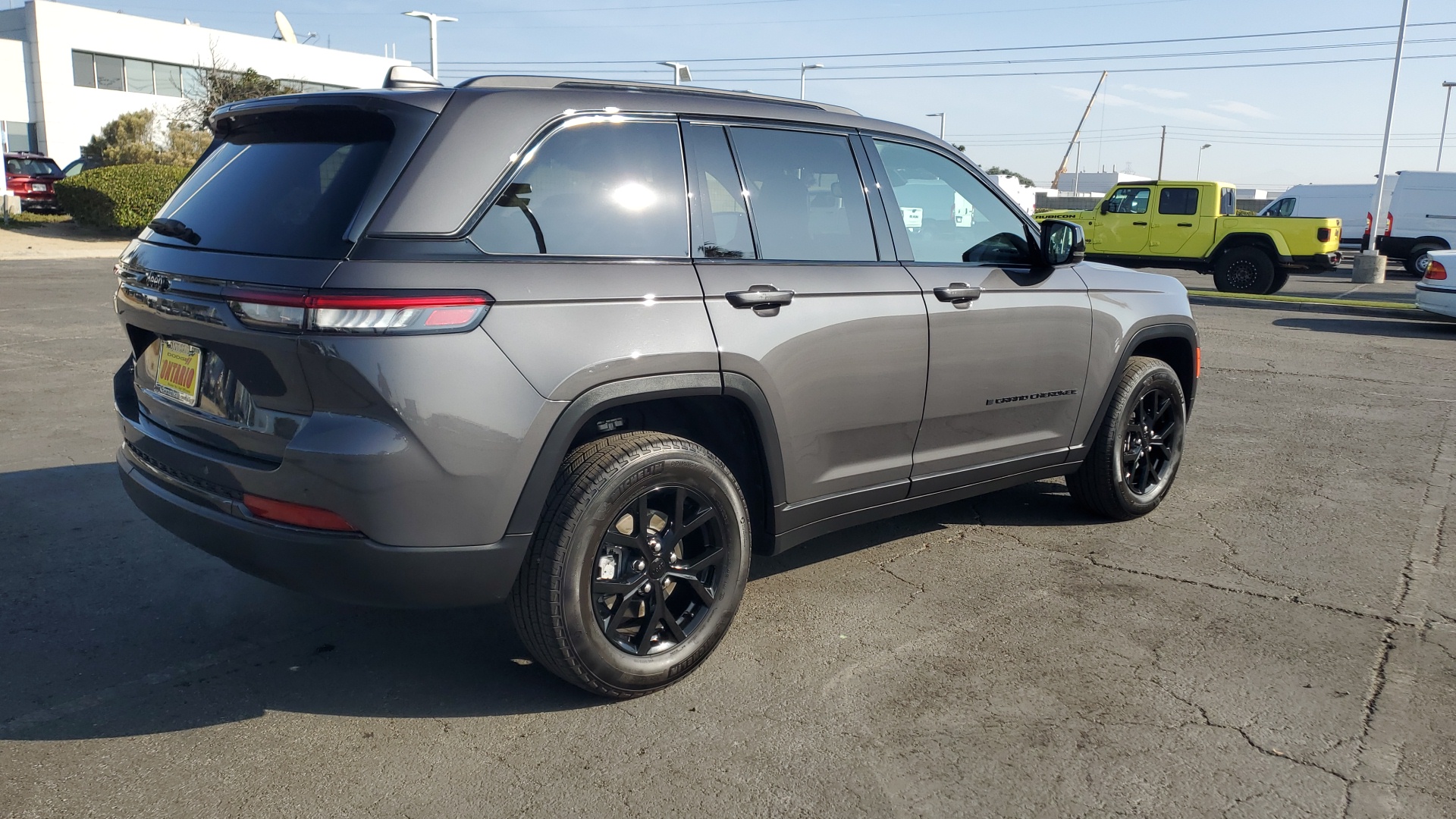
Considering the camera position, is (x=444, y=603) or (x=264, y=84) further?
(x=264, y=84)

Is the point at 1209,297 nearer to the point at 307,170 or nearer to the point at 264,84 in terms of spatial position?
the point at 307,170

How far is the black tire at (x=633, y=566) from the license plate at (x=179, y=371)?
108 cm

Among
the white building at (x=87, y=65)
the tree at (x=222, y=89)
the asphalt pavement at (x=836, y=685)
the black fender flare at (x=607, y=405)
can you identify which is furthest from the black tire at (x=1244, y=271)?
the white building at (x=87, y=65)

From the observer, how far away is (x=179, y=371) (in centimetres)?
322

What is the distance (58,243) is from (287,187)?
81.1ft

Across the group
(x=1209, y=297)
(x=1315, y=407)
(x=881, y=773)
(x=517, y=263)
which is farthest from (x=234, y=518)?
(x=1209, y=297)

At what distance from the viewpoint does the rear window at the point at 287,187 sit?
2.94m

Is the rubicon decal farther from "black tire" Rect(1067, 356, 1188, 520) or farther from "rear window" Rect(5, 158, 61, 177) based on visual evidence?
"rear window" Rect(5, 158, 61, 177)

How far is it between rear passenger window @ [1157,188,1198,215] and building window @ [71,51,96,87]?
129 ft

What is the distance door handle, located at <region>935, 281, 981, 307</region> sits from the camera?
4.15 m

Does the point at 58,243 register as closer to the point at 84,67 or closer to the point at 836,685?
the point at 84,67

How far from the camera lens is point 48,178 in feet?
95.6

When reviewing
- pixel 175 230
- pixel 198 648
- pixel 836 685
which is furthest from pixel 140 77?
pixel 836 685

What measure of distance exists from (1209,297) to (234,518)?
1832cm
